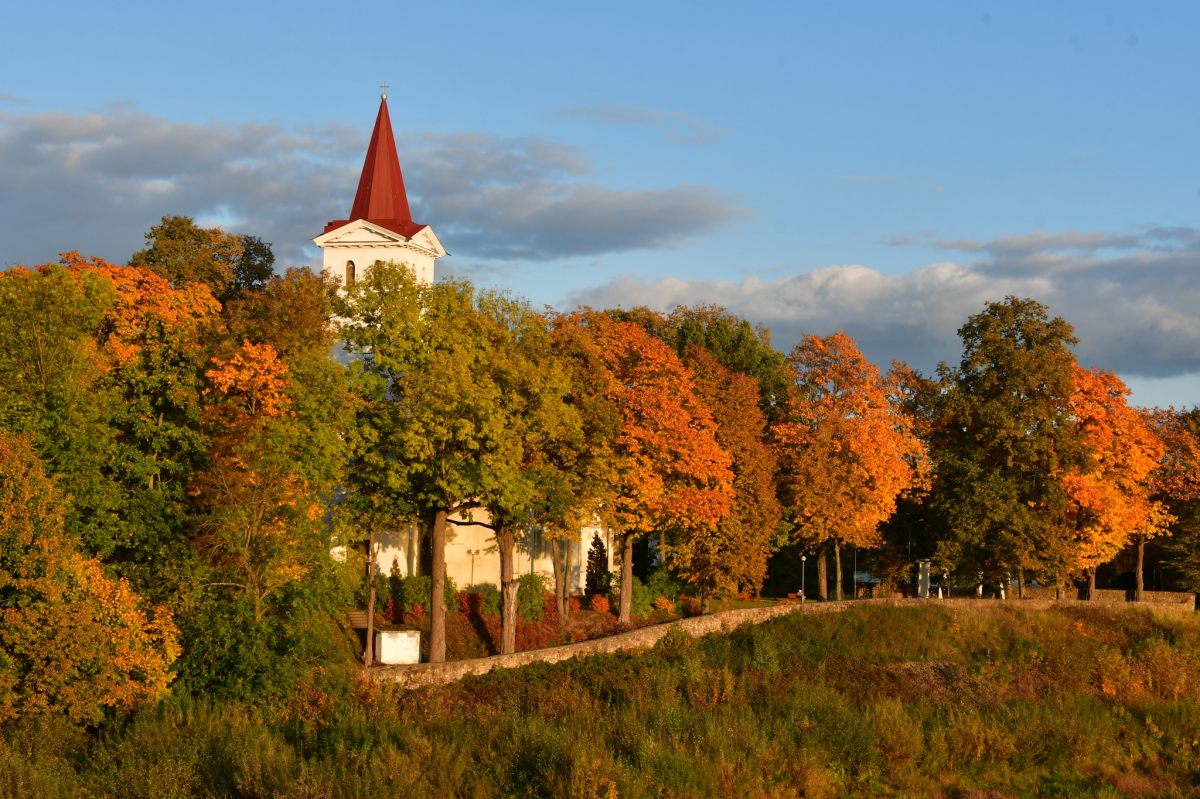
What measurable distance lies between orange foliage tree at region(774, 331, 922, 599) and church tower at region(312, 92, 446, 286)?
58.2 feet

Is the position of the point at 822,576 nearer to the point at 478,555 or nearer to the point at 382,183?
the point at 478,555

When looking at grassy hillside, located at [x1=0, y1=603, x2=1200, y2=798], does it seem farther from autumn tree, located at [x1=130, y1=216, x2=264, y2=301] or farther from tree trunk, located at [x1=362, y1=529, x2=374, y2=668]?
autumn tree, located at [x1=130, y1=216, x2=264, y2=301]

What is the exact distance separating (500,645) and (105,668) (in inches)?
696

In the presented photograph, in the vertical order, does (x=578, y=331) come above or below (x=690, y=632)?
above

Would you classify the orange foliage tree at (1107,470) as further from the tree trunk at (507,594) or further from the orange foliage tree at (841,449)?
the tree trunk at (507,594)

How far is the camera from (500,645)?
1581 inches

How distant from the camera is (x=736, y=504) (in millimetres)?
43719

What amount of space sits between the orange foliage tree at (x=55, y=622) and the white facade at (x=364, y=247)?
26802mm

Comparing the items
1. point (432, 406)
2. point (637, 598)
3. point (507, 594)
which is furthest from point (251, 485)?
point (637, 598)

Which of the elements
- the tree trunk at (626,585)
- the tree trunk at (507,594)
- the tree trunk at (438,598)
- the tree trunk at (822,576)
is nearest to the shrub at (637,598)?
the tree trunk at (626,585)

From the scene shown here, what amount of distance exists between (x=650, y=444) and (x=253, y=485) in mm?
15782

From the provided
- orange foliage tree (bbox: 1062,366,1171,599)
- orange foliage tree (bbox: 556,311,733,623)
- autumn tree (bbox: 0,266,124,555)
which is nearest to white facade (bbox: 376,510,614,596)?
orange foliage tree (bbox: 556,311,733,623)

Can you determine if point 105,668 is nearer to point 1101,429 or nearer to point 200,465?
point 200,465

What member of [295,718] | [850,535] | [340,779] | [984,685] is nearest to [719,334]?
[850,535]
